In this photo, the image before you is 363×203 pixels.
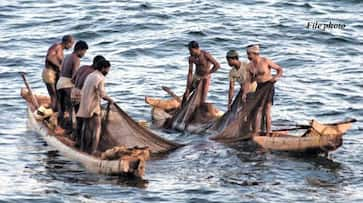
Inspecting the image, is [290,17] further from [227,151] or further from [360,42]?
[227,151]

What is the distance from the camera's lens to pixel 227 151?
65.0 ft

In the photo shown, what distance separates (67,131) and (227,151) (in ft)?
11.1

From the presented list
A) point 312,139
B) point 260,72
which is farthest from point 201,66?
point 312,139

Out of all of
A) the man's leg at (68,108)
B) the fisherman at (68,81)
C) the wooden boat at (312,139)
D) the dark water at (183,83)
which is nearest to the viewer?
the dark water at (183,83)

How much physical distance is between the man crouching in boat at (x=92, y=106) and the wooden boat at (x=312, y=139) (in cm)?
314

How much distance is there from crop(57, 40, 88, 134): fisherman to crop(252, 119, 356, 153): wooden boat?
379cm

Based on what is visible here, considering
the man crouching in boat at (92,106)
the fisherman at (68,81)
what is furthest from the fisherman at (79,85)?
the fisherman at (68,81)

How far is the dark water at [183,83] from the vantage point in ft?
57.2

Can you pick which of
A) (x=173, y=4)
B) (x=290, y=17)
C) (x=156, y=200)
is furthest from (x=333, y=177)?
(x=173, y=4)

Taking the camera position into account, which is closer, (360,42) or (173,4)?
(360,42)

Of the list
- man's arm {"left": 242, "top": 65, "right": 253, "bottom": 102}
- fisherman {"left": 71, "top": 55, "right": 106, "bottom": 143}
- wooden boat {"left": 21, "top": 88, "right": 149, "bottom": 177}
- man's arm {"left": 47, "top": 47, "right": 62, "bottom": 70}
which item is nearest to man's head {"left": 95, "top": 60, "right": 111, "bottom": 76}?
fisherman {"left": 71, "top": 55, "right": 106, "bottom": 143}

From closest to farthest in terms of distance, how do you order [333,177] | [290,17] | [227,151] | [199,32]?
[333,177], [227,151], [199,32], [290,17]

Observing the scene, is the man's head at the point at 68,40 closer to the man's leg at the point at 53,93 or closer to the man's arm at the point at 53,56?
the man's arm at the point at 53,56

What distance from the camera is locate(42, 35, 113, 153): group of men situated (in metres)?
18.1
